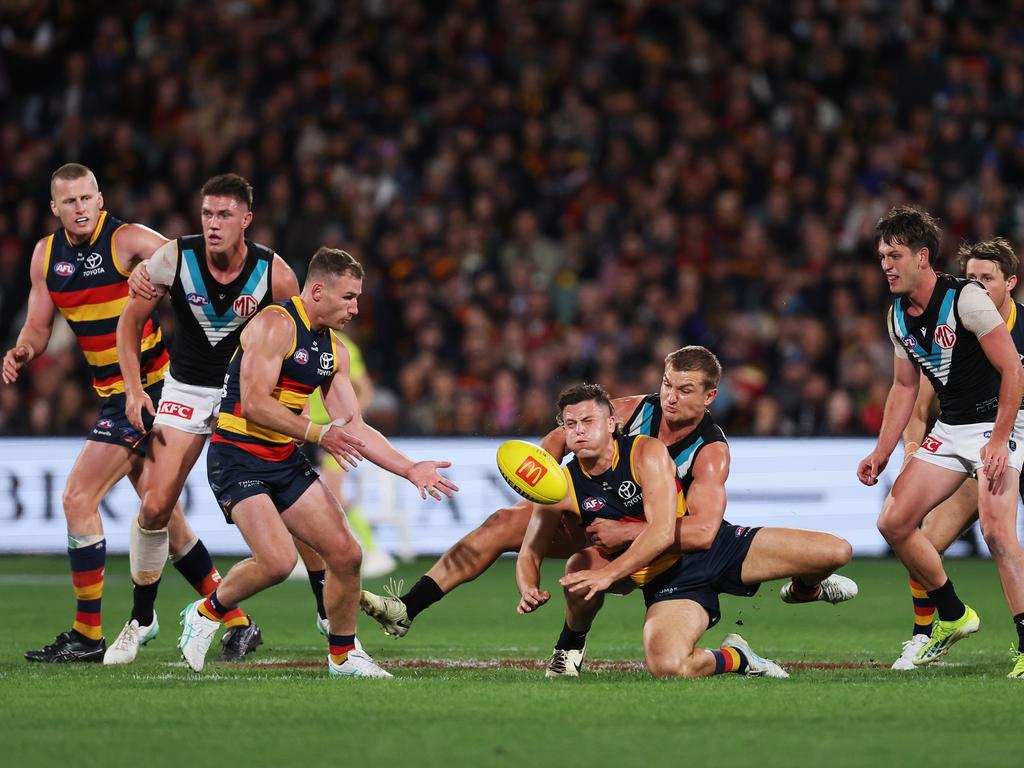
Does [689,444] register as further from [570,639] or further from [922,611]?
[922,611]

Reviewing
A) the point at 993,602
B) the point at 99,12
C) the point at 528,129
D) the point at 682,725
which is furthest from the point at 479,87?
the point at 682,725

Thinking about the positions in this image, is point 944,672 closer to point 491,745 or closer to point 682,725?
point 682,725

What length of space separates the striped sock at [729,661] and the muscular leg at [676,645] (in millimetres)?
26

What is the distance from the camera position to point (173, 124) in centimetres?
1831

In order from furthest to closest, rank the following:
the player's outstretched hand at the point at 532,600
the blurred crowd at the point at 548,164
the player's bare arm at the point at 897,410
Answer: the blurred crowd at the point at 548,164 < the player's bare arm at the point at 897,410 < the player's outstretched hand at the point at 532,600

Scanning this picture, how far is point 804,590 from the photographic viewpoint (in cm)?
787

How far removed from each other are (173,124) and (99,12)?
2.42 meters

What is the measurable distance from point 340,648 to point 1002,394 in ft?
10.9

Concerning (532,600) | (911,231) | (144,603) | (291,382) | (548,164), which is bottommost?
(144,603)

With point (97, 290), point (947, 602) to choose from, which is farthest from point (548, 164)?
point (947, 602)

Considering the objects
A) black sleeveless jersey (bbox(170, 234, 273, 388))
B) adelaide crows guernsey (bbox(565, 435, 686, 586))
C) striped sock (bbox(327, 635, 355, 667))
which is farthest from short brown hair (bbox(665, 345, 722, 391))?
black sleeveless jersey (bbox(170, 234, 273, 388))

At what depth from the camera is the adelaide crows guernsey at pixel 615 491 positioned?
7.29m

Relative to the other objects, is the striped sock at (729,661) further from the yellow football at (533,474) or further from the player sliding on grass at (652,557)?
the yellow football at (533,474)

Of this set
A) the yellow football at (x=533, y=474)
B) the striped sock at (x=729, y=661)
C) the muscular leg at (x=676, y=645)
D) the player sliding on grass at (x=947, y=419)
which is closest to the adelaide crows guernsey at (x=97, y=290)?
the yellow football at (x=533, y=474)
